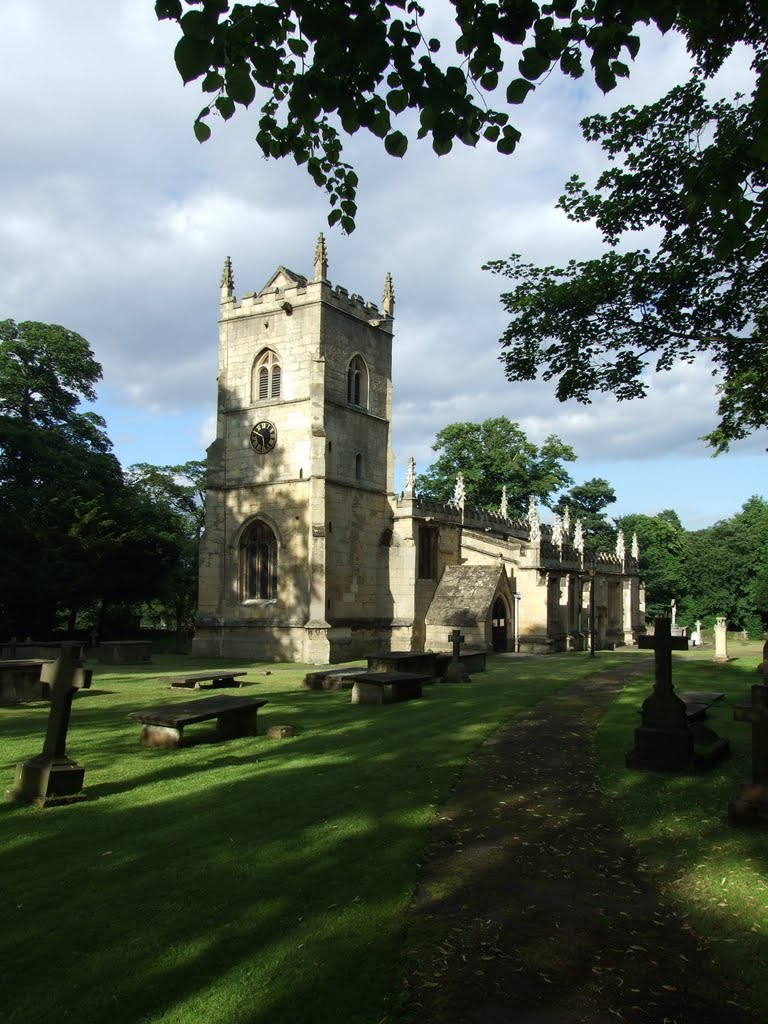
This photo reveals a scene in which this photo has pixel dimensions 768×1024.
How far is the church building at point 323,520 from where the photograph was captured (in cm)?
3020

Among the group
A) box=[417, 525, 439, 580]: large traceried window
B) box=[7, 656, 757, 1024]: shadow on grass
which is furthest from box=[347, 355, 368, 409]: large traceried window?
box=[7, 656, 757, 1024]: shadow on grass

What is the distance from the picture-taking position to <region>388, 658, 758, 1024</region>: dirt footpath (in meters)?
4.05

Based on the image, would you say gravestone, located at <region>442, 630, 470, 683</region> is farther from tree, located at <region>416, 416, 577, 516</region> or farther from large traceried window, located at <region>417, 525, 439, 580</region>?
tree, located at <region>416, 416, 577, 516</region>

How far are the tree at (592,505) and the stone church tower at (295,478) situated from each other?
38.6 meters

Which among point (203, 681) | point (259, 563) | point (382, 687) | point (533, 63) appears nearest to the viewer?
point (533, 63)

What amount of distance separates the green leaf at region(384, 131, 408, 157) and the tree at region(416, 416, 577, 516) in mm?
47240

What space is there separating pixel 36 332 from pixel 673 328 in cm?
3272

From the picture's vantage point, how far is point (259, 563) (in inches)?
1251

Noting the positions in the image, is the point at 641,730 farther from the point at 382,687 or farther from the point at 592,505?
the point at 592,505

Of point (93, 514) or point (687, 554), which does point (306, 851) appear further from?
point (687, 554)

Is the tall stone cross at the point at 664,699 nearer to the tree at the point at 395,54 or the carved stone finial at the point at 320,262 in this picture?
the tree at the point at 395,54

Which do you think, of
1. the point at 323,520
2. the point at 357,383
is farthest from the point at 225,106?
the point at 357,383

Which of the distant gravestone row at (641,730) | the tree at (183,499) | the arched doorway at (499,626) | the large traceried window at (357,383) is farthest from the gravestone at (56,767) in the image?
the tree at (183,499)

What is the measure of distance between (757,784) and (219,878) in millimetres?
4827
